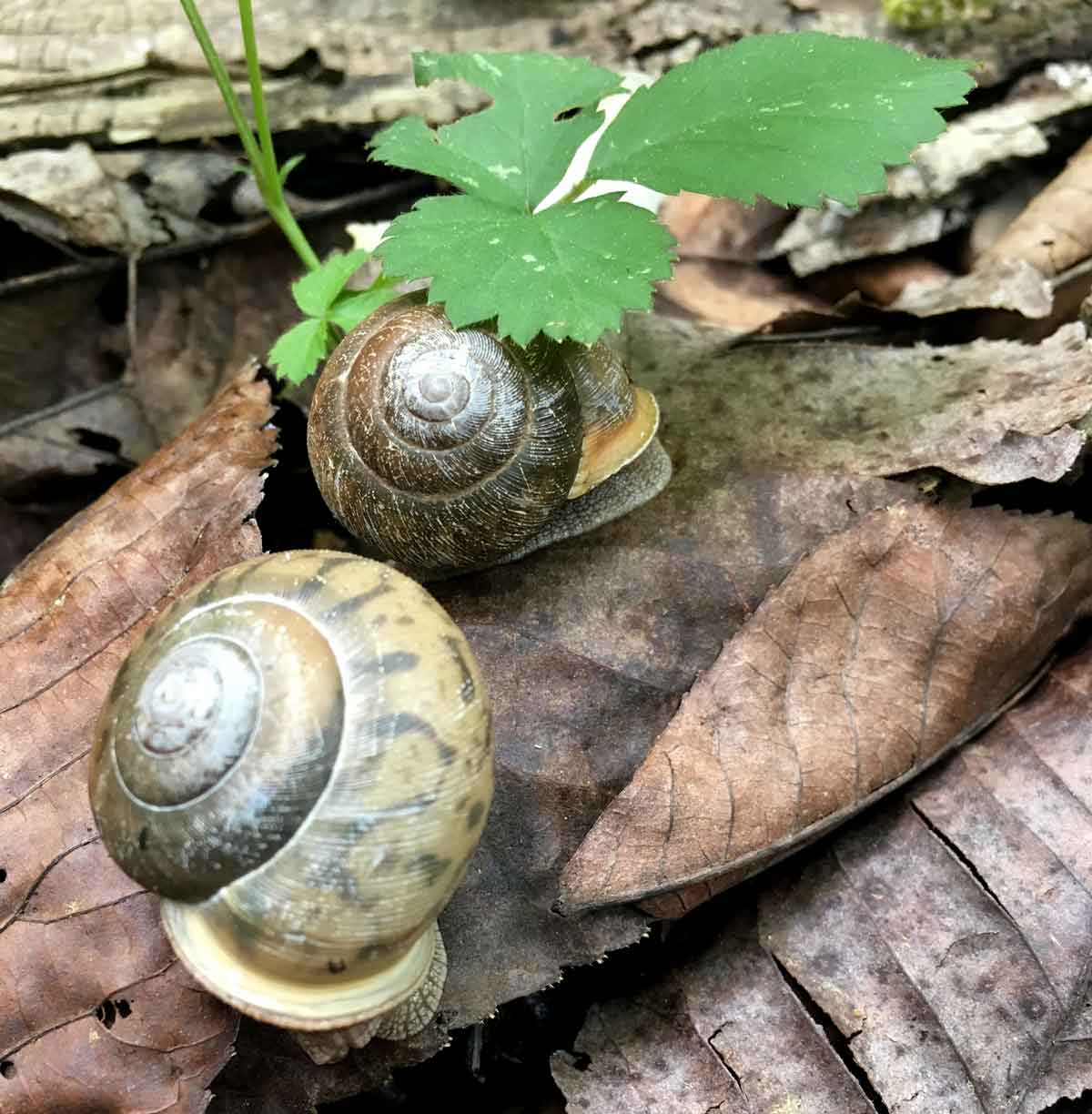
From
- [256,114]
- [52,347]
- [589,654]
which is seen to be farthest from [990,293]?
[52,347]

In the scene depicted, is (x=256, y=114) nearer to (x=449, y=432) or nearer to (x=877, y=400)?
(x=449, y=432)

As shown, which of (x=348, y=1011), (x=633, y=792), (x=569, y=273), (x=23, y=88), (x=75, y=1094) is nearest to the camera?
(x=348, y=1011)

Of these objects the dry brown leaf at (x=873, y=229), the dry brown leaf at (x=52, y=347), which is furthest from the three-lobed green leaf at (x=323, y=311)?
the dry brown leaf at (x=873, y=229)

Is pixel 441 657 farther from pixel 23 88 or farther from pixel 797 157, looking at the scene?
pixel 23 88

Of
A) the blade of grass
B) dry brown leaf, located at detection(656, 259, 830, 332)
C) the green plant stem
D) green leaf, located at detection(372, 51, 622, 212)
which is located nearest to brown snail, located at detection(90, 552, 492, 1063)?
green leaf, located at detection(372, 51, 622, 212)

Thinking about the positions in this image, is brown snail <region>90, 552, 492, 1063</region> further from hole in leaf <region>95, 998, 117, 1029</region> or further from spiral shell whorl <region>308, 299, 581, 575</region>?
spiral shell whorl <region>308, 299, 581, 575</region>

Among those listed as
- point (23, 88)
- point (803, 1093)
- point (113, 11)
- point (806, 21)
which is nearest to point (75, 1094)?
point (803, 1093)
